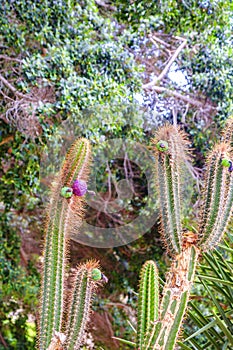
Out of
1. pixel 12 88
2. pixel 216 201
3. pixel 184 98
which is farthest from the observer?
pixel 184 98

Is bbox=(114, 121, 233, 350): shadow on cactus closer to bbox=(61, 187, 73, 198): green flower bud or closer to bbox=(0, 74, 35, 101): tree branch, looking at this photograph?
bbox=(61, 187, 73, 198): green flower bud

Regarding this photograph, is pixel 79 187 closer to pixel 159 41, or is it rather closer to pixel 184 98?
pixel 184 98

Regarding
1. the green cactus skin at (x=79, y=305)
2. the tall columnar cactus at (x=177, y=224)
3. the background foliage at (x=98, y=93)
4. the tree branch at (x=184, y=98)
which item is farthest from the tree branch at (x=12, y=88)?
the green cactus skin at (x=79, y=305)

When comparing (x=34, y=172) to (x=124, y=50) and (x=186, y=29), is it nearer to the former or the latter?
(x=124, y=50)

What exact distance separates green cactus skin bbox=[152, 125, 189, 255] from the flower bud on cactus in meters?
0.11

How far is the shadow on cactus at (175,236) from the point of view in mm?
593

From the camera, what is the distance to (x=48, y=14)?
223 centimetres

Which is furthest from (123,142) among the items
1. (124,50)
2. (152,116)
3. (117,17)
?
(117,17)

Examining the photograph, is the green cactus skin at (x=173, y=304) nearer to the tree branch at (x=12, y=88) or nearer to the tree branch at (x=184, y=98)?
the tree branch at (x=12, y=88)

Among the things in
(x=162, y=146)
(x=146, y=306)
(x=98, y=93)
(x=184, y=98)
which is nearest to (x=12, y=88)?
(x=98, y=93)

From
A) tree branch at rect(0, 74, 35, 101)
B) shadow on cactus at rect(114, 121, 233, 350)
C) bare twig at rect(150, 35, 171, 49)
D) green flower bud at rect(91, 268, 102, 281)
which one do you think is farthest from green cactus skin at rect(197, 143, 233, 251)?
bare twig at rect(150, 35, 171, 49)

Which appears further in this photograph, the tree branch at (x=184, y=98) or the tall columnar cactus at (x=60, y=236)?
the tree branch at (x=184, y=98)

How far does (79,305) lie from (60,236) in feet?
0.31

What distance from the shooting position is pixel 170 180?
2.43ft
